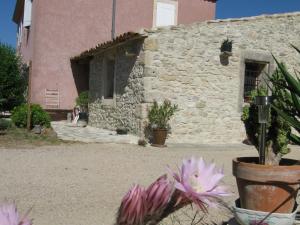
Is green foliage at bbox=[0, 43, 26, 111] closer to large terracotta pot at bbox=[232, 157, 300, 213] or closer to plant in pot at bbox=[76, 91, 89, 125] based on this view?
plant in pot at bbox=[76, 91, 89, 125]

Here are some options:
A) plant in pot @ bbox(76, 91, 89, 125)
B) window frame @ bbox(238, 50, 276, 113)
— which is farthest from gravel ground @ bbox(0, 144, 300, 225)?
plant in pot @ bbox(76, 91, 89, 125)

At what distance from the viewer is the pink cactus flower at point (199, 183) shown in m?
0.57

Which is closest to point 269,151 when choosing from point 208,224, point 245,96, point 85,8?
Result: point 208,224

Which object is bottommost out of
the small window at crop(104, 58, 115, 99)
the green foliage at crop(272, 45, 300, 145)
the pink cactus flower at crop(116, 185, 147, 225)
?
the pink cactus flower at crop(116, 185, 147, 225)

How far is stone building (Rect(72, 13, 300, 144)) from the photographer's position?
967 cm

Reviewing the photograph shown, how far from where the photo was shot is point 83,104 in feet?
45.4

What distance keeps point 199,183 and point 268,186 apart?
2483mm

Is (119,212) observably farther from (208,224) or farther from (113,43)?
(113,43)

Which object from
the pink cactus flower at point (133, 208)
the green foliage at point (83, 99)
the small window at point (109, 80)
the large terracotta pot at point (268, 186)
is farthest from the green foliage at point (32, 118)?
the pink cactus flower at point (133, 208)

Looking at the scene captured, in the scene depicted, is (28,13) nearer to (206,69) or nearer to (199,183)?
(206,69)

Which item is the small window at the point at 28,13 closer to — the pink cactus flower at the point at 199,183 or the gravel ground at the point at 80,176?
the gravel ground at the point at 80,176

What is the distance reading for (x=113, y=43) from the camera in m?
10.6

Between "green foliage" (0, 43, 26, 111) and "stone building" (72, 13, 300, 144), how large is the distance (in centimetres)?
328

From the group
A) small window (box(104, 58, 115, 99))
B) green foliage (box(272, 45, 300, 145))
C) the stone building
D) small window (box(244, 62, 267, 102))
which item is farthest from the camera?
small window (box(104, 58, 115, 99))
